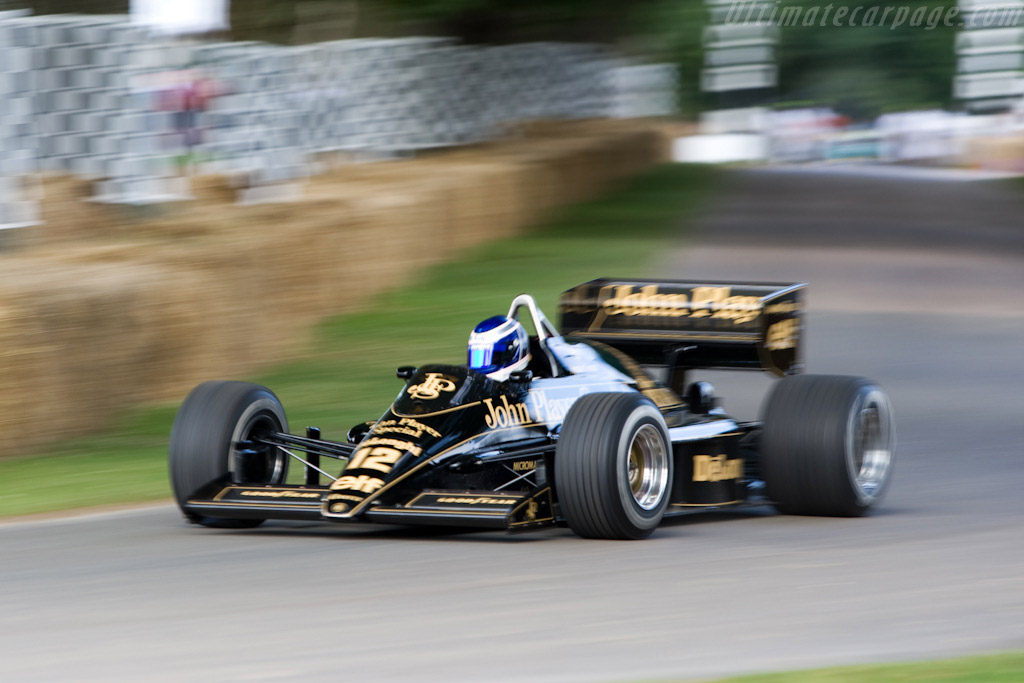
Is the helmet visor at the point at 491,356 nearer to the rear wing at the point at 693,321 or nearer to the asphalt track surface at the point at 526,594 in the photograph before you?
the asphalt track surface at the point at 526,594

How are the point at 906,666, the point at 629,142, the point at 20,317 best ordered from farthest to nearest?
the point at 629,142
the point at 20,317
the point at 906,666

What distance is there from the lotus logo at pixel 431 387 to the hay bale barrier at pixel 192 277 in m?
3.52

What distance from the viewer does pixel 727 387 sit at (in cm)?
1452

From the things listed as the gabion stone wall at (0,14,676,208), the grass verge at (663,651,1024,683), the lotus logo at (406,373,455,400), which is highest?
the gabion stone wall at (0,14,676,208)

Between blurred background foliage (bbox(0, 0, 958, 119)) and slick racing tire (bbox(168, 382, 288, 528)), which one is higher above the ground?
blurred background foliage (bbox(0, 0, 958, 119))

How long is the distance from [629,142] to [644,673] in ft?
94.0

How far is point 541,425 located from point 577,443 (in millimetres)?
909

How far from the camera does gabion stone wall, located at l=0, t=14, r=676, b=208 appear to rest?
47.3 feet

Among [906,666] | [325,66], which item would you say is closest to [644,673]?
[906,666]

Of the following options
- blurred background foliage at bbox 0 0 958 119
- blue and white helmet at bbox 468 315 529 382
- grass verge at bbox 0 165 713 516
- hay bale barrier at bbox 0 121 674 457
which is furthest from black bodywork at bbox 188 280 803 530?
blurred background foliage at bbox 0 0 958 119

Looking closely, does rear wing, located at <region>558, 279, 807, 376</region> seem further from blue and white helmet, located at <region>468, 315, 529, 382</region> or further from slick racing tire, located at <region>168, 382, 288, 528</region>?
slick racing tire, located at <region>168, 382, 288, 528</region>

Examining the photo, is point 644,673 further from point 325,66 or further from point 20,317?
point 325,66

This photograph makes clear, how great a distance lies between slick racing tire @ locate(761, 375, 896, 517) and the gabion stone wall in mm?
6677

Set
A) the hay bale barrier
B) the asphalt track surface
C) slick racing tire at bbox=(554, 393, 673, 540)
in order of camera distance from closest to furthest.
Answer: the asphalt track surface
slick racing tire at bbox=(554, 393, 673, 540)
the hay bale barrier
